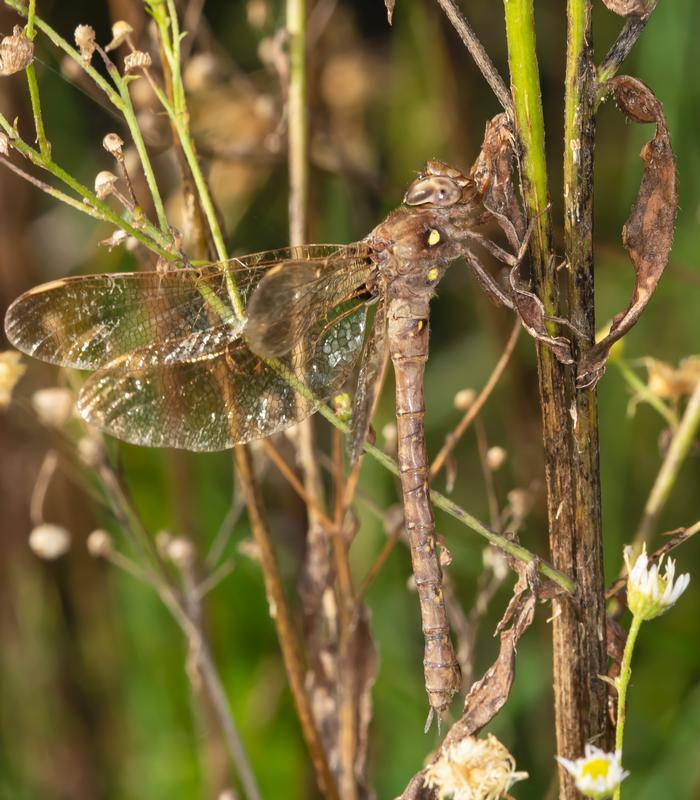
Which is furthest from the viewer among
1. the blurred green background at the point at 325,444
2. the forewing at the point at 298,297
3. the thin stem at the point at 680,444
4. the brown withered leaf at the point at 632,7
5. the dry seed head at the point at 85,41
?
the blurred green background at the point at 325,444

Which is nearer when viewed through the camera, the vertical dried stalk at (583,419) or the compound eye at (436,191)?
the vertical dried stalk at (583,419)

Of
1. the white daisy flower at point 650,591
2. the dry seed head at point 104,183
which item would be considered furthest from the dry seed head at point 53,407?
the white daisy flower at point 650,591

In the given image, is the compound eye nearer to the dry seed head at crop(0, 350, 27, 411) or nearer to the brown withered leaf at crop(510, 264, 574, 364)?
the brown withered leaf at crop(510, 264, 574, 364)

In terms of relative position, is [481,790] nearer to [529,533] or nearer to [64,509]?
[529,533]

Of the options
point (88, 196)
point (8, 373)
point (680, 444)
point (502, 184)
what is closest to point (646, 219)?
point (502, 184)

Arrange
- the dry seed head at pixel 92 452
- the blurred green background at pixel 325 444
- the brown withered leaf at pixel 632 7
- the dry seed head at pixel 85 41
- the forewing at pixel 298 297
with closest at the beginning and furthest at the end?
1. the brown withered leaf at pixel 632 7
2. the dry seed head at pixel 85 41
3. the forewing at pixel 298 297
4. the dry seed head at pixel 92 452
5. the blurred green background at pixel 325 444

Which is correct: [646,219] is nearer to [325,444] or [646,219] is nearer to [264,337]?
[264,337]

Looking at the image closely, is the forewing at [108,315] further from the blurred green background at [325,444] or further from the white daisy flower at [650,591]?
the blurred green background at [325,444]
